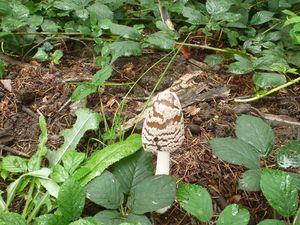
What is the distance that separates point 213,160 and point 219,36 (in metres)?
1.37

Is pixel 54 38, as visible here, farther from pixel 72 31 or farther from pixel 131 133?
pixel 131 133

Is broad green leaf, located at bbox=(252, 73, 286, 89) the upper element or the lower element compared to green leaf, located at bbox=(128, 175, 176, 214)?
upper

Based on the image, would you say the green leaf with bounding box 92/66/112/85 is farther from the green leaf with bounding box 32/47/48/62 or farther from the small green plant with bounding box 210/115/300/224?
the small green plant with bounding box 210/115/300/224

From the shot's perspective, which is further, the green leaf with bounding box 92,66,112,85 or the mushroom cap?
the green leaf with bounding box 92,66,112,85

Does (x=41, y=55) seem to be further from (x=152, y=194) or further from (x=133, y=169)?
(x=152, y=194)

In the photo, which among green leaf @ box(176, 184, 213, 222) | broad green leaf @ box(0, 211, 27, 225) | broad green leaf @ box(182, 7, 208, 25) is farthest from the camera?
broad green leaf @ box(182, 7, 208, 25)

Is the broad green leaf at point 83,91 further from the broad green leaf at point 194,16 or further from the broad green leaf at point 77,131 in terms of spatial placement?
the broad green leaf at point 194,16

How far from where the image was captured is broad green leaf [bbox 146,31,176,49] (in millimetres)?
3156

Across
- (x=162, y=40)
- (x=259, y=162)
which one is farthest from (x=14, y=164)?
(x=259, y=162)

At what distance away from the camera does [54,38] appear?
148 inches

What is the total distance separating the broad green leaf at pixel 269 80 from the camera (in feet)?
10.0

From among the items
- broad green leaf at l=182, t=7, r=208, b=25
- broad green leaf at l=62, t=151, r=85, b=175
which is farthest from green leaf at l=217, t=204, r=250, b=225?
broad green leaf at l=182, t=7, r=208, b=25

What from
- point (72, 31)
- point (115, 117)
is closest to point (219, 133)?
point (115, 117)

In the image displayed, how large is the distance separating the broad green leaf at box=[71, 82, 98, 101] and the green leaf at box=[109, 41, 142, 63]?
246 millimetres
